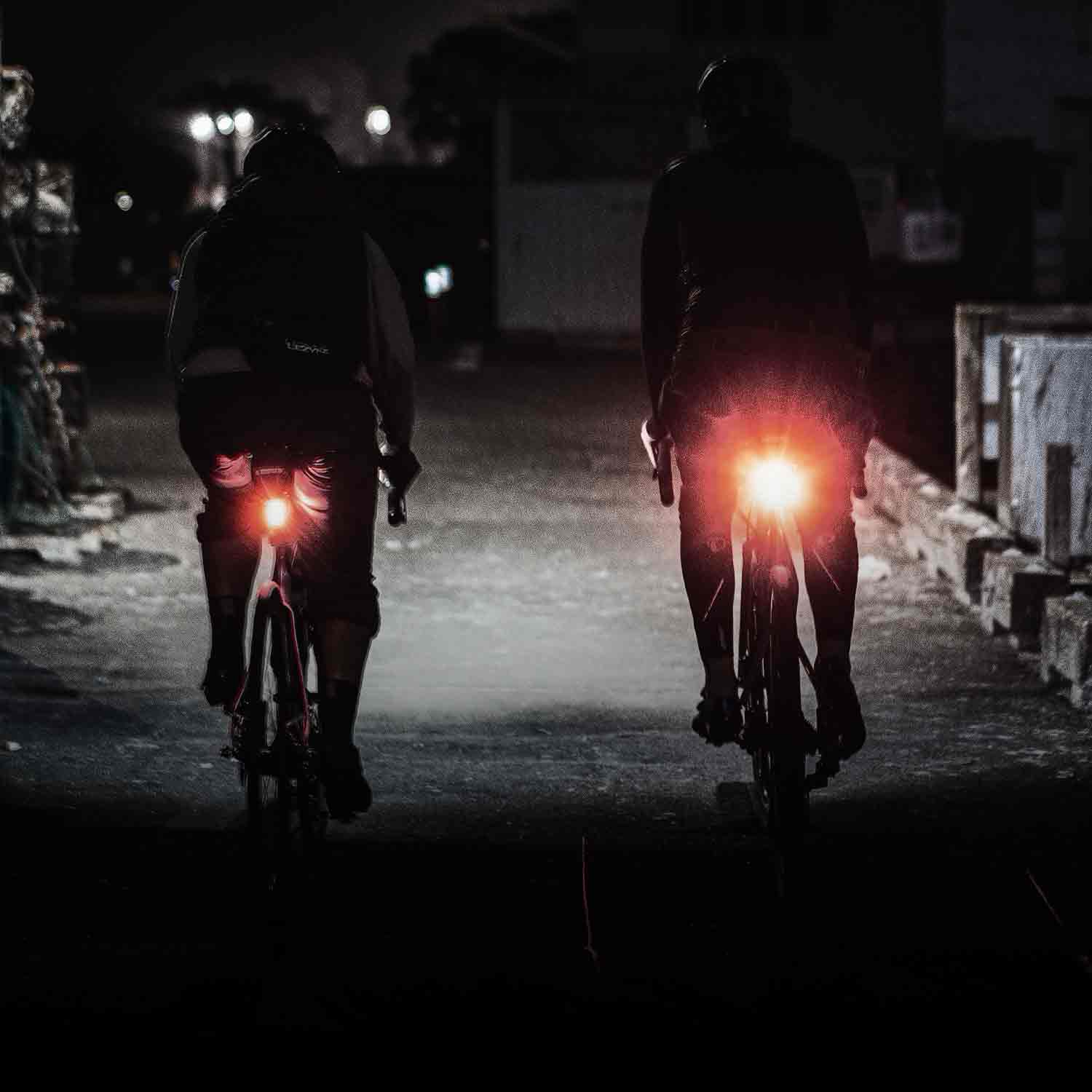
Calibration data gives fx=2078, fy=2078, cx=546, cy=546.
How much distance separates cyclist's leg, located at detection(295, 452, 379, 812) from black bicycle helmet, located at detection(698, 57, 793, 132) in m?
1.33

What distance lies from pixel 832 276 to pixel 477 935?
1.94 meters

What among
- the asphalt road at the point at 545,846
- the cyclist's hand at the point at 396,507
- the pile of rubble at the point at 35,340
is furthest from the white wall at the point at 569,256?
the cyclist's hand at the point at 396,507

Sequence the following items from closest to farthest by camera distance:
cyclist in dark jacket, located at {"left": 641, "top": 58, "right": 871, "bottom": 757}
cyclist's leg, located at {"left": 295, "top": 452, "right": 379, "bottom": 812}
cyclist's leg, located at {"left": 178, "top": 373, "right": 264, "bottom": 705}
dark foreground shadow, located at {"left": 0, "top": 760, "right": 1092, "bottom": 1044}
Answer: dark foreground shadow, located at {"left": 0, "top": 760, "right": 1092, "bottom": 1044}
cyclist's leg, located at {"left": 178, "top": 373, "right": 264, "bottom": 705}
cyclist's leg, located at {"left": 295, "top": 452, "right": 379, "bottom": 812}
cyclist in dark jacket, located at {"left": 641, "top": 58, "right": 871, "bottom": 757}

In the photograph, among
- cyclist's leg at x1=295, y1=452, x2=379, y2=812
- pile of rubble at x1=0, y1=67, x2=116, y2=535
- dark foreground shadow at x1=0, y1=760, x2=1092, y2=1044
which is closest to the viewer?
dark foreground shadow at x1=0, y1=760, x2=1092, y2=1044

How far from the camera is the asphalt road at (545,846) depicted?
14.0 feet

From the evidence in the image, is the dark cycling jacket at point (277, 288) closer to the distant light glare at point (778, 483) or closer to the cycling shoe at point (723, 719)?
the distant light glare at point (778, 483)

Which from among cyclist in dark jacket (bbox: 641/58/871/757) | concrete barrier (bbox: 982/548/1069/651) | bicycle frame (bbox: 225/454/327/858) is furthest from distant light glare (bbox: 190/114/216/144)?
bicycle frame (bbox: 225/454/327/858)

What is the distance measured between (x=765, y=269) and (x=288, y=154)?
1.26 metres

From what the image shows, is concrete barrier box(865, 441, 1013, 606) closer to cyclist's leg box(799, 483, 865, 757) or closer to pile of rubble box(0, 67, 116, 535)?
cyclist's leg box(799, 483, 865, 757)

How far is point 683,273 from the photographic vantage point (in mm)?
5492

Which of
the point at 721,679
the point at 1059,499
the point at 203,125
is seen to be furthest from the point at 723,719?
the point at 203,125

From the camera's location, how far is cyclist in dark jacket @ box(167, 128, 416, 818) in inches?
201

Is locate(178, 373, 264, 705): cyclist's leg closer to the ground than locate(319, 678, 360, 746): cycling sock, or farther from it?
farther from it

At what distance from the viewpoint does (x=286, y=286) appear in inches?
201
